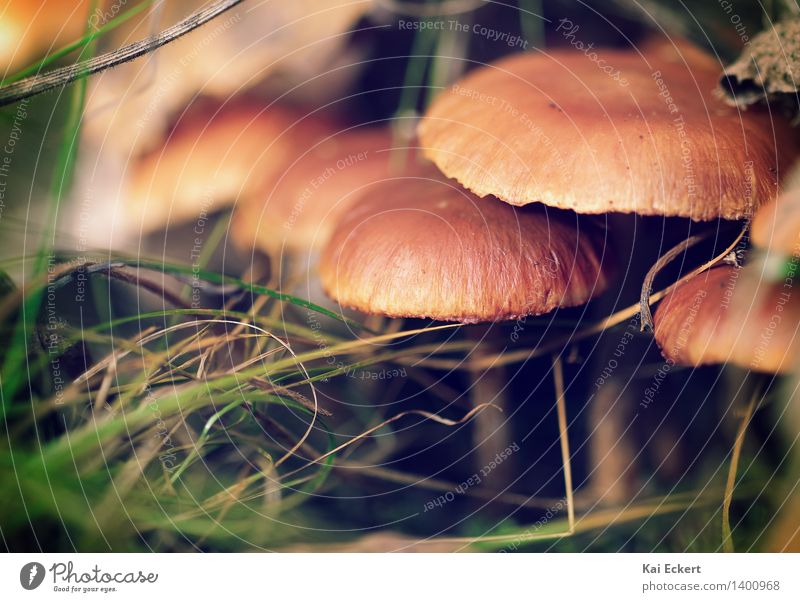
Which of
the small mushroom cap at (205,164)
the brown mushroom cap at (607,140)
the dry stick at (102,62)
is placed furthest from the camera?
the small mushroom cap at (205,164)

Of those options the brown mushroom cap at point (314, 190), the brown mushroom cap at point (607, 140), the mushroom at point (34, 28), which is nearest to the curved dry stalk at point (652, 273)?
the brown mushroom cap at point (607, 140)

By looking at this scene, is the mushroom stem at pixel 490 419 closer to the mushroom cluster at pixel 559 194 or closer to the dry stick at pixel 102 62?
the mushroom cluster at pixel 559 194

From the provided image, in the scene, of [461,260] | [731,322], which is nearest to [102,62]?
[461,260]

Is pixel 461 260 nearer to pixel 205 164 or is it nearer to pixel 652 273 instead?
pixel 652 273

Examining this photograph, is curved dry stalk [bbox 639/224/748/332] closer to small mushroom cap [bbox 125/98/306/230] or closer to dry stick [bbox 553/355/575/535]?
dry stick [bbox 553/355/575/535]

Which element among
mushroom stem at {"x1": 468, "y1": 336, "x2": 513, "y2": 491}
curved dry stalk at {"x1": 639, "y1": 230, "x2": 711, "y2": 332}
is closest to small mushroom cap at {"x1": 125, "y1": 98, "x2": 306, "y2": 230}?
mushroom stem at {"x1": 468, "y1": 336, "x2": 513, "y2": 491}

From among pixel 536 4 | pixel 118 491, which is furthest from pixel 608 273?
pixel 118 491
